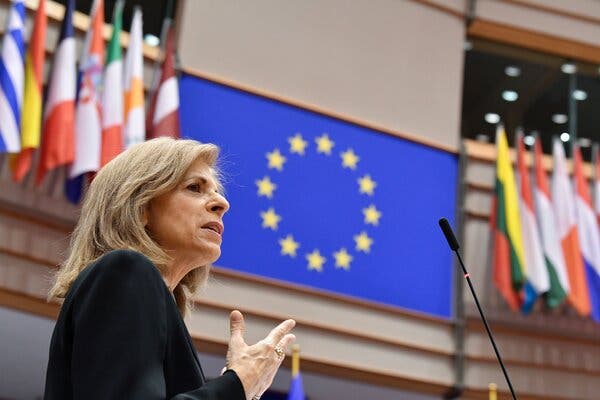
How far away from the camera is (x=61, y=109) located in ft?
23.5

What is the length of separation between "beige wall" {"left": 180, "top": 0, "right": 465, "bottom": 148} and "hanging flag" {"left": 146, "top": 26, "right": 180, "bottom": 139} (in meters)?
0.33

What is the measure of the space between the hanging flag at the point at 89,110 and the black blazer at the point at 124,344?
5418 millimetres

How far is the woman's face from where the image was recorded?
2111mm

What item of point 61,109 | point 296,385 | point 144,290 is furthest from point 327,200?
point 144,290

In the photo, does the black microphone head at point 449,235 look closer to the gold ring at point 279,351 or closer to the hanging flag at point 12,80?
the gold ring at point 279,351

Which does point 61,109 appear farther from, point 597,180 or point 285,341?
point 285,341

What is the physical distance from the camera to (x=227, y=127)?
812 cm

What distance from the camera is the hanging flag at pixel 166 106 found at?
24.8ft

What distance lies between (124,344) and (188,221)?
0.44m

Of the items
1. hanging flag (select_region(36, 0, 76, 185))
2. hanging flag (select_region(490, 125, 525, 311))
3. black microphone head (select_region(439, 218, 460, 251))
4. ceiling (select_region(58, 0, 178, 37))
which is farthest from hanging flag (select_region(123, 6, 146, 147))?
black microphone head (select_region(439, 218, 460, 251))

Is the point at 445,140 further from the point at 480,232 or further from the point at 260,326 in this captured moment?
the point at 260,326

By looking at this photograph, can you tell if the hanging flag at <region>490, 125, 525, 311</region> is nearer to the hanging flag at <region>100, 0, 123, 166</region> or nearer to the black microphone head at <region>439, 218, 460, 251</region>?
the hanging flag at <region>100, 0, 123, 166</region>

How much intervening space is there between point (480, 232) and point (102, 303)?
24.8 feet

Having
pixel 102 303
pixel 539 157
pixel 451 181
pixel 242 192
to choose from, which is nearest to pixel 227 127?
pixel 242 192
